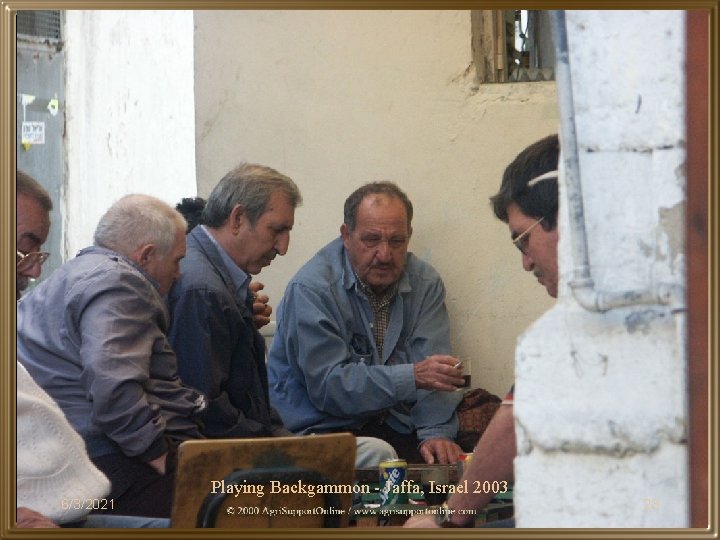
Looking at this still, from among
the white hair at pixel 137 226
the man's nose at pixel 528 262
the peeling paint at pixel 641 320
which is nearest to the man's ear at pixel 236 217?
the white hair at pixel 137 226

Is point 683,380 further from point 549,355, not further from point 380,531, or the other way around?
point 380,531

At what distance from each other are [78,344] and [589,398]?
5.07 ft

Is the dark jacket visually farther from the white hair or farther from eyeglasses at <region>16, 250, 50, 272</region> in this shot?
eyeglasses at <region>16, 250, 50, 272</region>

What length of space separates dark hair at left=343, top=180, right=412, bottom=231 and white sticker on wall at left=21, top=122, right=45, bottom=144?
1.12 metres

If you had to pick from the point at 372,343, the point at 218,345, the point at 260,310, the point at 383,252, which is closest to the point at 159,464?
the point at 218,345

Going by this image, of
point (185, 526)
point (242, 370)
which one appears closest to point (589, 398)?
point (185, 526)

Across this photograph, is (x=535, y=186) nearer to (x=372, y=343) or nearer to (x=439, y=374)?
(x=439, y=374)

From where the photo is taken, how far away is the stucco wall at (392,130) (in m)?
4.26

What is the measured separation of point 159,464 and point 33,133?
3.52 feet

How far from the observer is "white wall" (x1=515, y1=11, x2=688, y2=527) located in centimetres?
230

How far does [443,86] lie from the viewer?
4.32 m

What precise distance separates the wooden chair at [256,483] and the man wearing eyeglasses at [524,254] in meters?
0.27

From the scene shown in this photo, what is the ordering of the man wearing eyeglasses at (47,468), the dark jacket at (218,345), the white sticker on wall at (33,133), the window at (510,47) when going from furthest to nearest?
the window at (510,47) < the dark jacket at (218,345) < the white sticker on wall at (33,133) < the man wearing eyeglasses at (47,468)

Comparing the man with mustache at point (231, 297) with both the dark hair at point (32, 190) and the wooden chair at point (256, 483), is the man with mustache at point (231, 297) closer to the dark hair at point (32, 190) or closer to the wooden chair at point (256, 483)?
the dark hair at point (32, 190)
